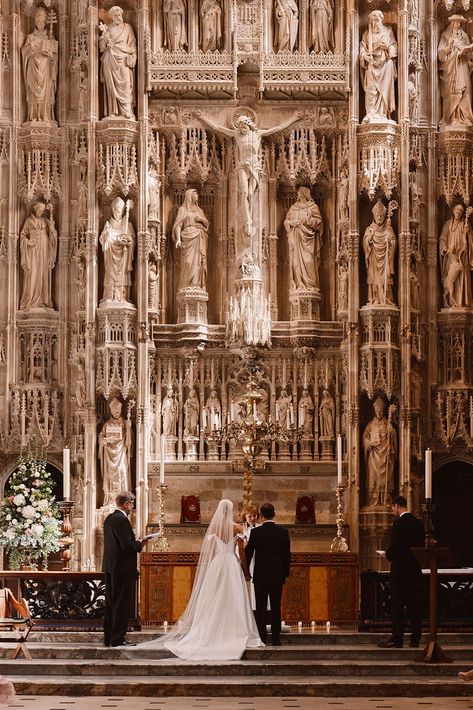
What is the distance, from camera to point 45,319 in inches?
1008

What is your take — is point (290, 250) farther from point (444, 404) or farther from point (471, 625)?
point (471, 625)

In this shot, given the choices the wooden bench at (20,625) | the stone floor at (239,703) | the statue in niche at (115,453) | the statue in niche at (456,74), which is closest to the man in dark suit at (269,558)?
the wooden bench at (20,625)

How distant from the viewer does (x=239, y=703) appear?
14883 mm

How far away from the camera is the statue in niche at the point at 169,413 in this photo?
2556 centimetres

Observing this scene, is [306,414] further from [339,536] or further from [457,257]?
[457,257]

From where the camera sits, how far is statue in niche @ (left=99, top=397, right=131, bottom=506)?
24.6m

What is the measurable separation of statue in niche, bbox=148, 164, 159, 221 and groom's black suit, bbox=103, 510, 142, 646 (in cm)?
844

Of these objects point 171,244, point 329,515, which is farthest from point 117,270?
point 329,515

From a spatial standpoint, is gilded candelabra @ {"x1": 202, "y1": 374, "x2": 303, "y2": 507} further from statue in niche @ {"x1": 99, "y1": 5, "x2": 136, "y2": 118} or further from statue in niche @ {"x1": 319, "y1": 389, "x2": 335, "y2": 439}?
statue in niche @ {"x1": 99, "y1": 5, "x2": 136, "y2": 118}

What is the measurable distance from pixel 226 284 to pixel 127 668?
1053 centimetres

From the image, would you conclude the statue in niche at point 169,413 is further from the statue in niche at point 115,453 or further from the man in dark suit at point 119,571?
the man in dark suit at point 119,571

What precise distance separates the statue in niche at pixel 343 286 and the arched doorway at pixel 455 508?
3.18 metres

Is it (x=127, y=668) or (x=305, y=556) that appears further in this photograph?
(x=305, y=556)

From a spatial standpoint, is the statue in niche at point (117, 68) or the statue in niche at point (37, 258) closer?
the statue in niche at point (117, 68)
